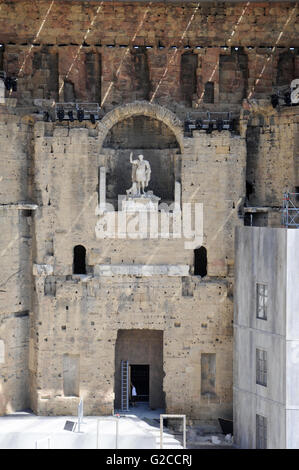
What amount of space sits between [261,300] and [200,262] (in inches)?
158

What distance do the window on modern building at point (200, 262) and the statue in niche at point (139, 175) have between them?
3.10 metres

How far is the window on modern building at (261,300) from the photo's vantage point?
20703mm

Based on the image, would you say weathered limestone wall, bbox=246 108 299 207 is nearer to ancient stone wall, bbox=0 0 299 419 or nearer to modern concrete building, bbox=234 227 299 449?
ancient stone wall, bbox=0 0 299 419

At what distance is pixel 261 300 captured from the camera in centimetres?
2094

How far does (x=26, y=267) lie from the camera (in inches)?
945

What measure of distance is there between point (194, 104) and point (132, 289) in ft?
25.3

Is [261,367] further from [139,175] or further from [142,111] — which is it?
[142,111]

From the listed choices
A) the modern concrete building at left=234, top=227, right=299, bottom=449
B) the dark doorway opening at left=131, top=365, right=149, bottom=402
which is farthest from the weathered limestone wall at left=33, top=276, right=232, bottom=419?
the dark doorway opening at left=131, top=365, right=149, bottom=402

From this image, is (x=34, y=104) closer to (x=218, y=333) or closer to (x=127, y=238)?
(x=127, y=238)

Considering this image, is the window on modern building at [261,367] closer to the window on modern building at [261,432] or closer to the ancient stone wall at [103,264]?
the window on modern building at [261,432]

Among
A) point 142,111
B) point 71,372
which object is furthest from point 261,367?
point 142,111

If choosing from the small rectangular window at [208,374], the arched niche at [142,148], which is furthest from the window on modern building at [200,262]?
the small rectangular window at [208,374]

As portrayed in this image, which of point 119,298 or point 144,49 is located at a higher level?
point 144,49

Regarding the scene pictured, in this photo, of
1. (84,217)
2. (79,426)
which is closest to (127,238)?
(84,217)
